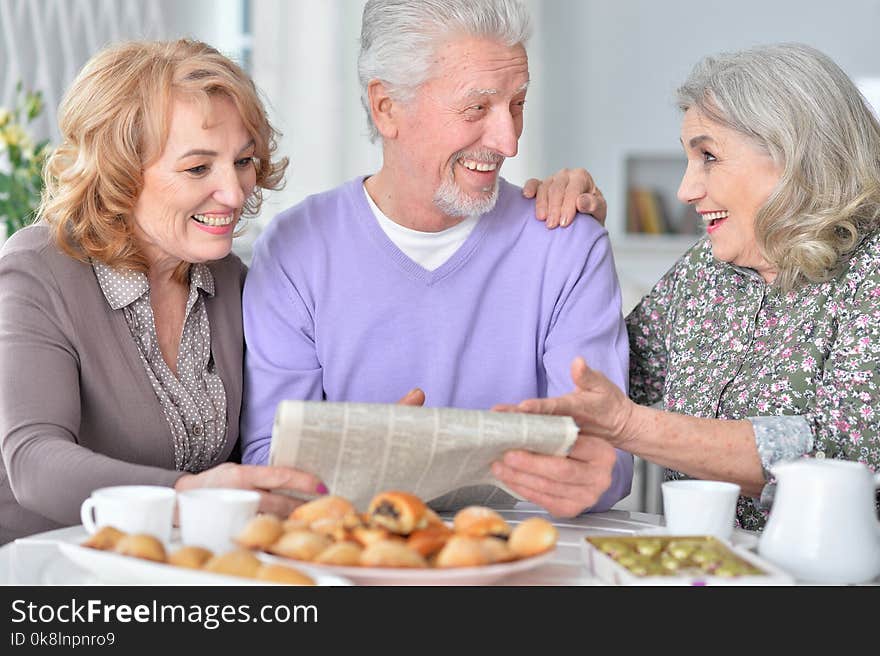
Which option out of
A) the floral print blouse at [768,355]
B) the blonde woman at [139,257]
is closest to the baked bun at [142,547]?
the blonde woman at [139,257]

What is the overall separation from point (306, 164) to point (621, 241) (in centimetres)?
182

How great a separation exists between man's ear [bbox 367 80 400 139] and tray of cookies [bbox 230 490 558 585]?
3.13 ft

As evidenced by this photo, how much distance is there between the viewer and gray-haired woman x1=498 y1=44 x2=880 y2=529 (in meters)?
1.54

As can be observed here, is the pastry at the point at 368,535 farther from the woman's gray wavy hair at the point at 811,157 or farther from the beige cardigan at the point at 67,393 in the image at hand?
the woman's gray wavy hair at the point at 811,157

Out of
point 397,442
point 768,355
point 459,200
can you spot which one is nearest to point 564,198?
point 459,200

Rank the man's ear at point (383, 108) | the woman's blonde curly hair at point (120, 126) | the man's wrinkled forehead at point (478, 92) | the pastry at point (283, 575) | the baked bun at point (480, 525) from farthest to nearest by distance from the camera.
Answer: the man's ear at point (383, 108), the man's wrinkled forehead at point (478, 92), the woman's blonde curly hair at point (120, 126), the baked bun at point (480, 525), the pastry at point (283, 575)

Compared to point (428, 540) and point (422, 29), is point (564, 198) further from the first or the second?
point (428, 540)

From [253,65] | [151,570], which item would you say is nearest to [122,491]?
[151,570]

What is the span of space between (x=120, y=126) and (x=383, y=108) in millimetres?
466

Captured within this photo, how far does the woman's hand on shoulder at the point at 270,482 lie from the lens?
123 cm

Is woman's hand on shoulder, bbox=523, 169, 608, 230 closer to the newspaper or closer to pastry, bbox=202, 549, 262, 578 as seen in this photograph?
the newspaper

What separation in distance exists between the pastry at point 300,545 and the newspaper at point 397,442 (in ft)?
0.49

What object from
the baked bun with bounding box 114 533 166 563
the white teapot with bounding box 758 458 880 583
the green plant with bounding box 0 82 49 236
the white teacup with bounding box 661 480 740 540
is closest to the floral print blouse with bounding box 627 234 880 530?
the white teacup with bounding box 661 480 740 540

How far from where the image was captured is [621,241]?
5.32 m
